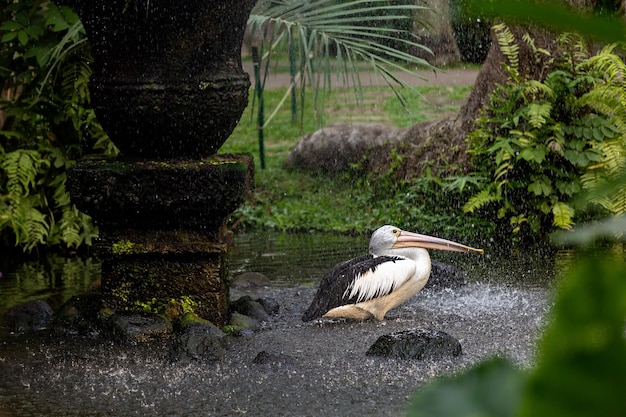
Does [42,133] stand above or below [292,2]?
below

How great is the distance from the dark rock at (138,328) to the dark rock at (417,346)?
117 centimetres

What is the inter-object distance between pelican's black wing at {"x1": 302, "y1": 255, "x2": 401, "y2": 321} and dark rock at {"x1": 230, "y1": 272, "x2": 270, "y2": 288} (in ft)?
3.72

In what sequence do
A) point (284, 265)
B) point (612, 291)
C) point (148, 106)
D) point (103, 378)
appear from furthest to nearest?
point (284, 265)
point (148, 106)
point (103, 378)
point (612, 291)

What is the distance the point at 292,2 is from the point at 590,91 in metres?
3.02

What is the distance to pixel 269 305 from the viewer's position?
6121 mm

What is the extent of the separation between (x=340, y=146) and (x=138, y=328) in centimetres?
602

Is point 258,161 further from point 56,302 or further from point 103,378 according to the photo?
point 103,378

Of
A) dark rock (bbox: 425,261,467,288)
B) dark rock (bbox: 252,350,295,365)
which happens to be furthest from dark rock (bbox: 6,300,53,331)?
dark rock (bbox: 425,261,467,288)

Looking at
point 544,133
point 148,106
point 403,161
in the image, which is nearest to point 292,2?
point 148,106

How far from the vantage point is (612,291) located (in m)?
0.32

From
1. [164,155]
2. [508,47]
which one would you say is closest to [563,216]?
[508,47]

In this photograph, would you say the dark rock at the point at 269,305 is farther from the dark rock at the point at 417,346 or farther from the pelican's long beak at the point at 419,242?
the dark rock at the point at 417,346

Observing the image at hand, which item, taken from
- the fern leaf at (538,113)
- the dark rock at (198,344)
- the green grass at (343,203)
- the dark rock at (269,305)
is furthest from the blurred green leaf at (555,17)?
the fern leaf at (538,113)

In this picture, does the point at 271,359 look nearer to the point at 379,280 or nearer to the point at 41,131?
the point at 379,280
